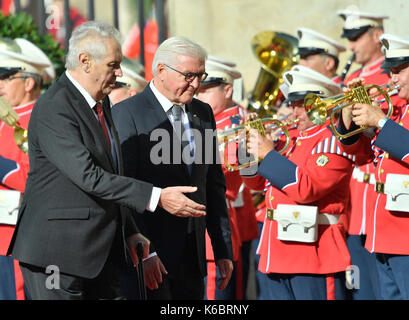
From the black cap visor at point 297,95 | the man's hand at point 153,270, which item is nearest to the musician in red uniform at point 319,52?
the black cap visor at point 297,95

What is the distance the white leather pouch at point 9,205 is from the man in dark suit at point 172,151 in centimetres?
172

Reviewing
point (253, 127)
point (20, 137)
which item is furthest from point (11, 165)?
point (253, 127)

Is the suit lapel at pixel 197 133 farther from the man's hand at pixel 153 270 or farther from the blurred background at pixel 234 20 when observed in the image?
the blurred background at pixel 234 20

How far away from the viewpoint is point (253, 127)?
5.84 meters

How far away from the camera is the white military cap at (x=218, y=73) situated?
6520 millimetres

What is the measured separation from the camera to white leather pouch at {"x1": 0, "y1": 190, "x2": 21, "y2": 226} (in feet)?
20.1

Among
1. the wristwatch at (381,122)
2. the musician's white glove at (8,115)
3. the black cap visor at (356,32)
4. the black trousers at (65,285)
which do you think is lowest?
the black trousers at (65,285)

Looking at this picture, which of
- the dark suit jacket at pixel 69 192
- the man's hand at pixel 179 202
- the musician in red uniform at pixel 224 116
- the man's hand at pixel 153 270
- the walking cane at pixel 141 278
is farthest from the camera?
the musician in red uniform at pixel 224 116

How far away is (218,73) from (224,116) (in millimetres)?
319

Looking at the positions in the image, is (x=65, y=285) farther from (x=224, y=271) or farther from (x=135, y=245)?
(x=224, y=271)

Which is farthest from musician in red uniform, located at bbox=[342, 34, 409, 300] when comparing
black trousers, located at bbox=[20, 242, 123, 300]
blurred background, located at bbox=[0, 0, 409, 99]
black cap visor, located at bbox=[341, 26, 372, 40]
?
blurred background, located at bbox=[0, 0, 409, 99]

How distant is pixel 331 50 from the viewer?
7.75m
